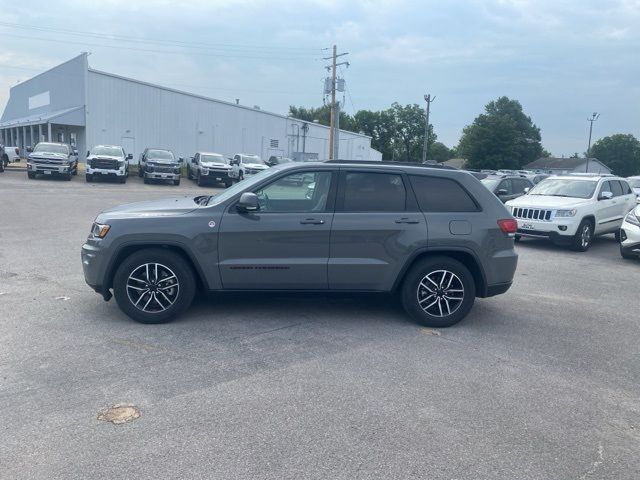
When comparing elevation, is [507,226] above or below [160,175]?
above

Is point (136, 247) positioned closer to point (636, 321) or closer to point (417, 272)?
point (417, 272)

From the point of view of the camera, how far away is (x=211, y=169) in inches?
1179

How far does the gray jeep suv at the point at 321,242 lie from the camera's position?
5.64 m

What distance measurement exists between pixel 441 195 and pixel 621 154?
118m

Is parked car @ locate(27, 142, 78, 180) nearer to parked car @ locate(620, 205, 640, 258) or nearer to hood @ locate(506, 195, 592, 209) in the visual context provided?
hood @ locate(506, 195, 592, 209)

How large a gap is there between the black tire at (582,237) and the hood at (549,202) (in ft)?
1.51

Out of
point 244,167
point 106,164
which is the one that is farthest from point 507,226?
point 244,167

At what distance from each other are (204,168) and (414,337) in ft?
84.6

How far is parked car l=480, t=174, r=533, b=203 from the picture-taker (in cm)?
1612

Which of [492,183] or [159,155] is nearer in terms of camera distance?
[492,183]

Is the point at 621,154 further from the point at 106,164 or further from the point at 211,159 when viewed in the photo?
the point at 106,164

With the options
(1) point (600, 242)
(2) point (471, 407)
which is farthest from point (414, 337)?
(1) point (600, 242)

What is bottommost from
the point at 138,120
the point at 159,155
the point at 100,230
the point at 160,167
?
the point at 100,230

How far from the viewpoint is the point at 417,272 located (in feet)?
19.5
